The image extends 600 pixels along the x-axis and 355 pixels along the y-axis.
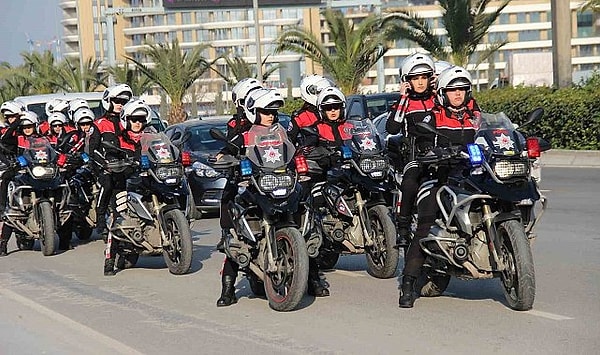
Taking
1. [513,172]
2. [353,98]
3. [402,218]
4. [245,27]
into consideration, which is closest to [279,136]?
[402,218]

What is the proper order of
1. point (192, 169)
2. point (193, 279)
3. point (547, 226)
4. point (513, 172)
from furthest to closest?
1. point (192, 169)
2. point (547, 226)
3. point (193, 279)
4. point (513, 172)

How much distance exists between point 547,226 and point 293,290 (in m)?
6.01

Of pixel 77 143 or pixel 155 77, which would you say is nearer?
pixel 77 143

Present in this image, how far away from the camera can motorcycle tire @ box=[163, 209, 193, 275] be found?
11547 mm

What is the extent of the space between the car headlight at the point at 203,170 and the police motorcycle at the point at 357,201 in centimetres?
703

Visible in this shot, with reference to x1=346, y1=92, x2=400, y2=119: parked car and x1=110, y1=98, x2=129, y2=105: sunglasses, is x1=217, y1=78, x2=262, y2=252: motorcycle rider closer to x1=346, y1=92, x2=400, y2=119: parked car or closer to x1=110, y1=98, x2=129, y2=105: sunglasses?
x1=110, y1=98, x2=129, y2=105: sunglasses

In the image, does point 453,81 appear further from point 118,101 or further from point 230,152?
point 118,101

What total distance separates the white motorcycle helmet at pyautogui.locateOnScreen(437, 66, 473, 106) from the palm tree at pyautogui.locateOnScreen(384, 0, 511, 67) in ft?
77.4

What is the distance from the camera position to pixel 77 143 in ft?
51.2

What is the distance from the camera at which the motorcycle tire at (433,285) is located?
9531 mm

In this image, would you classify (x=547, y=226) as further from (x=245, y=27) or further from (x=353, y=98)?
(x=245, y=27)

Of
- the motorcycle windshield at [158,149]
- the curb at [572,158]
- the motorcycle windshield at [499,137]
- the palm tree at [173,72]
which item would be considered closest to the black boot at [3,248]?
the motorcycle windshield at [158,149]

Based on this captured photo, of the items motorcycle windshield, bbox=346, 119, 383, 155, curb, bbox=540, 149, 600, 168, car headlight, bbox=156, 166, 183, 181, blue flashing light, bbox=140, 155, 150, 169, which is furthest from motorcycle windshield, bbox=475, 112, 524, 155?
curb, bbox=540, 149, 600, 168

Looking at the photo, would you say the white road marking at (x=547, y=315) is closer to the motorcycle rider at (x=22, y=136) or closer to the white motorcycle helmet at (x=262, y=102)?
the white motorcycle helmet at (x=262, y=102)
